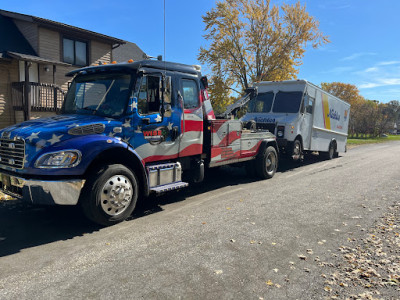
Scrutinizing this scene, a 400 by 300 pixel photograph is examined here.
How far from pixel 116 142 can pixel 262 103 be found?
26.1ft

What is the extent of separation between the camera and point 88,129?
460cm

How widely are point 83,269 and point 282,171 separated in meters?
8.51

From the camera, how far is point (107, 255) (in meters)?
3.82

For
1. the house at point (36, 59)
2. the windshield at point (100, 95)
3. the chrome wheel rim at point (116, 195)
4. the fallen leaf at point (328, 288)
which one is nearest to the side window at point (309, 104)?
the windshield at point (100, 95)

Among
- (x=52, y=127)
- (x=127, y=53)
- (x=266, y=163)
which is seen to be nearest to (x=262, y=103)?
(x=266, y=163)

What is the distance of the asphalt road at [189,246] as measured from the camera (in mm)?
3115

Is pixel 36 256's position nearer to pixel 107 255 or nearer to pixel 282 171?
pixel 107 255

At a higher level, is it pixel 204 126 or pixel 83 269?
pixel 204 126

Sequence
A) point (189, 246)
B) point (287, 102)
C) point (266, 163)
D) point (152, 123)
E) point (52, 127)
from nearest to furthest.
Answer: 1. point (189, 246)
2. point (52, 127)
3. point (152, 123)
4. point (266, 163)
5. point (287, 102)

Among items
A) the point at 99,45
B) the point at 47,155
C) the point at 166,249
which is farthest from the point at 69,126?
the point at 99,45

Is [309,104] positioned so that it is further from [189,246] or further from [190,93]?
[189,246]

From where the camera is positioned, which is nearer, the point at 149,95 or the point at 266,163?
the point at 149,95

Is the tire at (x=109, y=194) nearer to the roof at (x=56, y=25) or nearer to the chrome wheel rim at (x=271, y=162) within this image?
the chrome wheel rim at (x=271, y=162)

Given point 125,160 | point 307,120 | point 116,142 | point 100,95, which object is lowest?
point 125,160
